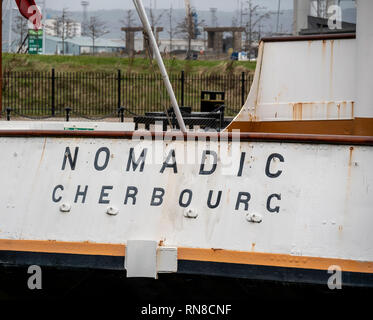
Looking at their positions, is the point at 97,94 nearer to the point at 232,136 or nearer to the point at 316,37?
the point at 316,37

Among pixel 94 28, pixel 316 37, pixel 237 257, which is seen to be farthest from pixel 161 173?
pixel 94 28

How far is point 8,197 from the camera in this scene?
5.41 meters

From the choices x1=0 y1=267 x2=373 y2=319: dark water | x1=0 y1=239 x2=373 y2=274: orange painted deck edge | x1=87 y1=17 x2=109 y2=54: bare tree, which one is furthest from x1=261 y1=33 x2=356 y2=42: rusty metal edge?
x1=87 y1=17 x2=109 y2=54: bare tree

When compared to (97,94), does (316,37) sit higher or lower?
higher

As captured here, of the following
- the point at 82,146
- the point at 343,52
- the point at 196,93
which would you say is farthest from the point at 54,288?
the point at 196,93

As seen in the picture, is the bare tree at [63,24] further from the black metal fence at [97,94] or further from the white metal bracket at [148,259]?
the white metal bracket at [148,259]

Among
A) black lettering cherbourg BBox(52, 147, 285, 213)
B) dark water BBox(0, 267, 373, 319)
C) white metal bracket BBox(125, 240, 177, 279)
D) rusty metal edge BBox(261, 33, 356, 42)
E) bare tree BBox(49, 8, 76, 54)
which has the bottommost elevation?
dark water BBox(0, 267, 373, 319)

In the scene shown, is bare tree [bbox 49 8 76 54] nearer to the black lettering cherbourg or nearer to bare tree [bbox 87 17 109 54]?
bare tree [bbox 87 17 109 54]

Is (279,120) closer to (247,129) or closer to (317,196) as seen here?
(247,129)

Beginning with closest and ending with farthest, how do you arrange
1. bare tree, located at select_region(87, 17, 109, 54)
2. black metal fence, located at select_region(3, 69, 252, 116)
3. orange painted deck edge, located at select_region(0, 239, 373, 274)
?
orange painted deck edge, located at select_region(0, 239, 373, 274)
black metal fence, located at select_region(3, 69, 252, 116)
bare tree, located at select_region(87, 17, 109, 54)

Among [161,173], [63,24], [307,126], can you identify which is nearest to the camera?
[161,173]

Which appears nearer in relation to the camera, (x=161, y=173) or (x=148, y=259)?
(x=148, y=259)

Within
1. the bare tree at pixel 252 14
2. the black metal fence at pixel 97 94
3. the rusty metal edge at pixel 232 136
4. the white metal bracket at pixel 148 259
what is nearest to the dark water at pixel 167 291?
the white metal bracket at pixel 148 259

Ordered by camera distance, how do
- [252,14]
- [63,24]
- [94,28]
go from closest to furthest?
[252,14] → [63,24] → [94,28]
